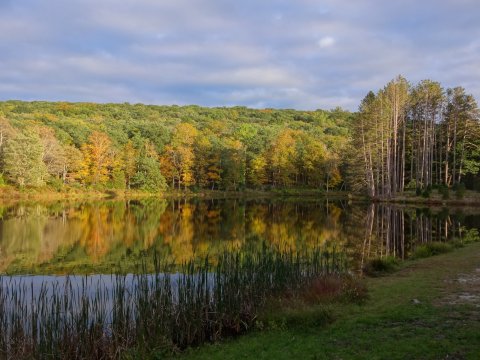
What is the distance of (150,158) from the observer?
66.8 metres

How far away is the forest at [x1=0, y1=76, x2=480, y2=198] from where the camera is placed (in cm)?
5497

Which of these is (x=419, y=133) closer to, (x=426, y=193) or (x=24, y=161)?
(x=426, y=193)

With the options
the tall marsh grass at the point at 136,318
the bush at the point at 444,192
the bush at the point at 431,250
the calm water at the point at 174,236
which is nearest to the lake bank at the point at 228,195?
the bush at the point at 444,192

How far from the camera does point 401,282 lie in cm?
1148

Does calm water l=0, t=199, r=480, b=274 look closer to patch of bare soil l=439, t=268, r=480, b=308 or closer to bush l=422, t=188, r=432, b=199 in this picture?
patch of bare soil l=439, t=268, r=480, b=308

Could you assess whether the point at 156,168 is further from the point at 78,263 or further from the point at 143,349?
the point at 143,349

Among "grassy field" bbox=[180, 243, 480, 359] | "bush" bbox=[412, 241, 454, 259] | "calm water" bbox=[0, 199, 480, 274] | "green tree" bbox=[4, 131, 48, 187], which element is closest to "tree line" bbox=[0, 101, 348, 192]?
"green tree" bbox=[4, 131, 48, 187]

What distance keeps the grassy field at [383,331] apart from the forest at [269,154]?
44.6 meters

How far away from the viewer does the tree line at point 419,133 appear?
180ft

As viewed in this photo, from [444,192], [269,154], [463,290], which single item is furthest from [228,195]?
[463,290]

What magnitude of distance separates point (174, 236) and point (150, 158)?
4506 centimetres

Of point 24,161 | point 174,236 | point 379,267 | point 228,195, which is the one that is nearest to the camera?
point 379,267

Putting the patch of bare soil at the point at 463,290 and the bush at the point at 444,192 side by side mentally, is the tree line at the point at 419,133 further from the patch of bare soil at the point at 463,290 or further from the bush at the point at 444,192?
the patch of bare soil at the point at 463,290

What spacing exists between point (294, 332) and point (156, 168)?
6032 cm
